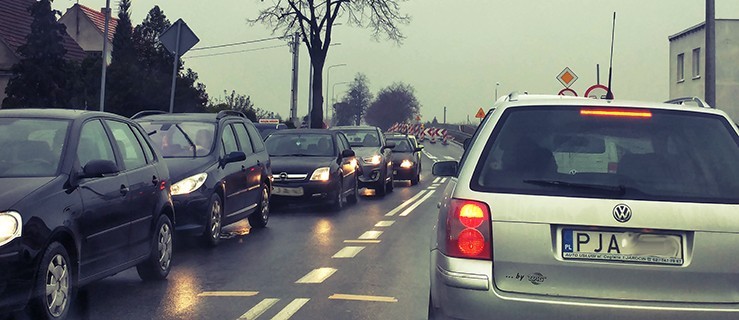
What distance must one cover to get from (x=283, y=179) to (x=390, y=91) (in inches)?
5920

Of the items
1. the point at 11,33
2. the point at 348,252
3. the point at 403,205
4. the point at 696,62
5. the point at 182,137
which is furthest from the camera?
the point at 11,33

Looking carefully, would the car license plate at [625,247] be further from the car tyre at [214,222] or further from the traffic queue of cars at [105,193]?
the car tyre at [214,222]

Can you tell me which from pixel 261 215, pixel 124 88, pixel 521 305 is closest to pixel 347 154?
pixel 261 215

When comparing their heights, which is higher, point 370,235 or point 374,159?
point 374,159

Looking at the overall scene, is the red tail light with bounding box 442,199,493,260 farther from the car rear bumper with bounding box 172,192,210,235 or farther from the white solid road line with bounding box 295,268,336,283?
the car rear bumper with bounding box 172,192,210,235

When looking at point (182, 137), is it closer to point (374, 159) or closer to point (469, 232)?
point (469, 232)

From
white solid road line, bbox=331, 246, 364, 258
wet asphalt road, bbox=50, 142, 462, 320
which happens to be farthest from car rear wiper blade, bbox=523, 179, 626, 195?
white solid road line, bbox=331, 246, 364, 258

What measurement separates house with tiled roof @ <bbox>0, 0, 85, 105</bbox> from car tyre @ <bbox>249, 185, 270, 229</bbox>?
122 ft

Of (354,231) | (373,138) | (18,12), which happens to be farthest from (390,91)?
(354,231)

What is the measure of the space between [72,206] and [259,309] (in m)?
1.56

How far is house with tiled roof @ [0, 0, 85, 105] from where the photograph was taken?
47181 mm

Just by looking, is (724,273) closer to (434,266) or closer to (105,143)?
(434,266)

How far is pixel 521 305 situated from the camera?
164 inches

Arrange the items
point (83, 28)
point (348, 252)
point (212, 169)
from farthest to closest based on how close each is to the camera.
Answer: point (83, 28) → point (212, 169) → point (348, 252)
